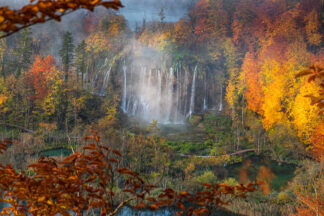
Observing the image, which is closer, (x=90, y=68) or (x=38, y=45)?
(x=38, y=45)

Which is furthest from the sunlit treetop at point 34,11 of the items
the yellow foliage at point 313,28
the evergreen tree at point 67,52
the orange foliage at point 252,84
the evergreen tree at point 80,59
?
the yellow foliage at point 313,28

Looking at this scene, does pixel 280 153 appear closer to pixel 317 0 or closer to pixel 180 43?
pixel 180 43

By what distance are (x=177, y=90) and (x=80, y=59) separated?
290cm

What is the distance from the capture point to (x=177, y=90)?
284 inches

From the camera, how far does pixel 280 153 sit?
6.22 meters

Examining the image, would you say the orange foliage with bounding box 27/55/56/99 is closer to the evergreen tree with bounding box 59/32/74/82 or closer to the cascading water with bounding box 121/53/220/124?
the evergreen tree with bounding box 59/32/74/82

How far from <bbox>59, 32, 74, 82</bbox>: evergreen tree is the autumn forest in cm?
3

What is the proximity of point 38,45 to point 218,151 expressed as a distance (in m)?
5.44

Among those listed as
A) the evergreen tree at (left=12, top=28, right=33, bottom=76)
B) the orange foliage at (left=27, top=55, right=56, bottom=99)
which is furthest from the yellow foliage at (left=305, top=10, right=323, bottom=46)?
the evergreen tree at (left=12, top=28, right=33, bottom=76)

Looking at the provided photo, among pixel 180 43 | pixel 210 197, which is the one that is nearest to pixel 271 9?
pixel 180 43

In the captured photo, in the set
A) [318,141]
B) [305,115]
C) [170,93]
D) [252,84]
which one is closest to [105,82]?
[170,93]

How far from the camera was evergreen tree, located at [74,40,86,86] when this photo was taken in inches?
253

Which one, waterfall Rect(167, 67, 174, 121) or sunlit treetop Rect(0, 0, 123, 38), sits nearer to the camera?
sunlit treetop Rect(0, 0, 123, 38)

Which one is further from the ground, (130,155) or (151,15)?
(151,15)
